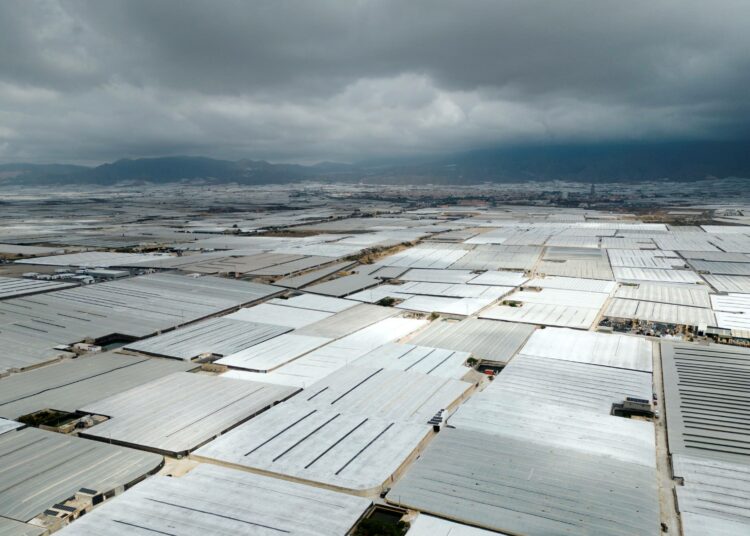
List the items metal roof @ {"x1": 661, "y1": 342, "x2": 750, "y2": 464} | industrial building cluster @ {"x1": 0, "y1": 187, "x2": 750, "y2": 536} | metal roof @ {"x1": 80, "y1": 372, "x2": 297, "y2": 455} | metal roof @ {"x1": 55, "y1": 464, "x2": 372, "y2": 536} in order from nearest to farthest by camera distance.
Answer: metal roof @ {"x1": 55, "y1": 464, "x2": 372, "y2": 536}
industrial building cluster @ {"x1": 0, "y1": 187, "x2": 750, "y2": 536}
metal roof @ {"x1": 661, "y1": 342, "x2": 750, "y2": 464}
metal roof @ {"x1": 80, "y1": 372, "x2": 297, "y2": 455}

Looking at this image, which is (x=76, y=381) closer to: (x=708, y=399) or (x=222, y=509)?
(x=222, y=509)

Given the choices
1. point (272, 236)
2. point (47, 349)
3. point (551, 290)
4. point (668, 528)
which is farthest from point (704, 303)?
point (272, 236)

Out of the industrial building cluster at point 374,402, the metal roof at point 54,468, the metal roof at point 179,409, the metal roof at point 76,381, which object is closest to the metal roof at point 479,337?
the industrial building cluster at point 374,402

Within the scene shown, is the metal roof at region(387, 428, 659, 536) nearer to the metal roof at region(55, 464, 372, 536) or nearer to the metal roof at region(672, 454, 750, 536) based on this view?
the metal roof at region(672, 454, 750, 536)

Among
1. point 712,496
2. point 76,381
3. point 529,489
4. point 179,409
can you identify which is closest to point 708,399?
point 712,496

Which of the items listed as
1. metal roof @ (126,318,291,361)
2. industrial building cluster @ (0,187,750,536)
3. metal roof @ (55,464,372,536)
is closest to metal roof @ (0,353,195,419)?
industrial building cluster @ (0,187,750,536)

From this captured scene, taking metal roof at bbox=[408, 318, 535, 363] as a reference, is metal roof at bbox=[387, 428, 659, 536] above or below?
below

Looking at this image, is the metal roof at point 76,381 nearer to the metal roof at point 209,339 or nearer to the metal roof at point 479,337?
the metal roof at point 209,339

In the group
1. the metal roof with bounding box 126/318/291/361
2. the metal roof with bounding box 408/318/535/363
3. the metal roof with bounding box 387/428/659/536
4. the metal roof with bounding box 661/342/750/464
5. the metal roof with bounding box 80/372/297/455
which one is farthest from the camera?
the metal roof with bounding box 126/318/291/361
